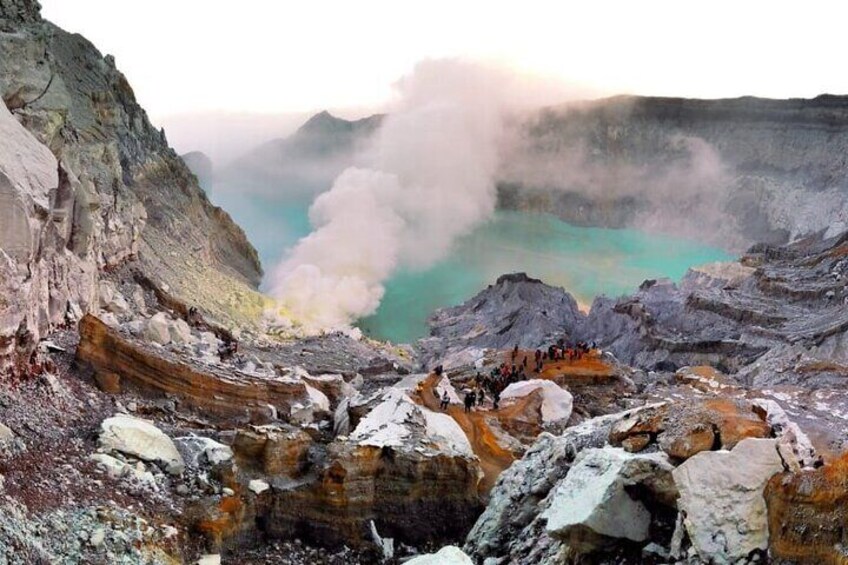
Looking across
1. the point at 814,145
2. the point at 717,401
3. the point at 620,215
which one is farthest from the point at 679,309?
the point at 620,215

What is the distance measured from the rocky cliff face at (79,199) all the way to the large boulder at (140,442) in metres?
2.11

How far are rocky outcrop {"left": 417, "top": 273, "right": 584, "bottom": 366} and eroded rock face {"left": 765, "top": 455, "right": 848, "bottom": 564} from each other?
140ft

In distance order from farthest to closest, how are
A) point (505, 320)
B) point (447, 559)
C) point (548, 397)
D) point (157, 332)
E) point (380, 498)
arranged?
point (505, 320), point (548, 397), point (157, 332), point (380, 498), point (447, 559)

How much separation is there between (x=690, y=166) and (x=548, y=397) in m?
105

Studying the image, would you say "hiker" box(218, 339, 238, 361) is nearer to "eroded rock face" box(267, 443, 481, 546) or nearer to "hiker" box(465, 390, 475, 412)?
"hiker" box(465, 390, 475, 412)

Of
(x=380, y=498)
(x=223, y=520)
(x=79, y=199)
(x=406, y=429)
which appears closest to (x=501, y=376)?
(x=406, y=429)

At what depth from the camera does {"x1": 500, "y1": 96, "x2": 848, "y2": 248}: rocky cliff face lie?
98.5 metres

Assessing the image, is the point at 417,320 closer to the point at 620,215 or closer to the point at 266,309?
the point at 266,309

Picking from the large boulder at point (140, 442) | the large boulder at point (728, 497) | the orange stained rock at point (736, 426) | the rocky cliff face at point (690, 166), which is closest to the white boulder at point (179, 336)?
the large boulder at point (140, 442)

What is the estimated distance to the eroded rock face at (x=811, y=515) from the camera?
7.50 metres

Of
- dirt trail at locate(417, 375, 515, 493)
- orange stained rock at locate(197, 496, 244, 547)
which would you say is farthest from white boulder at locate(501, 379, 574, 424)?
orange stained rock at locate(197, 496, 244, 547)

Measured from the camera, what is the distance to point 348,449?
14359 mm

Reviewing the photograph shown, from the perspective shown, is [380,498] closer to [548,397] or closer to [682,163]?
[548,397]

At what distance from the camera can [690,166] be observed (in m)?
117
